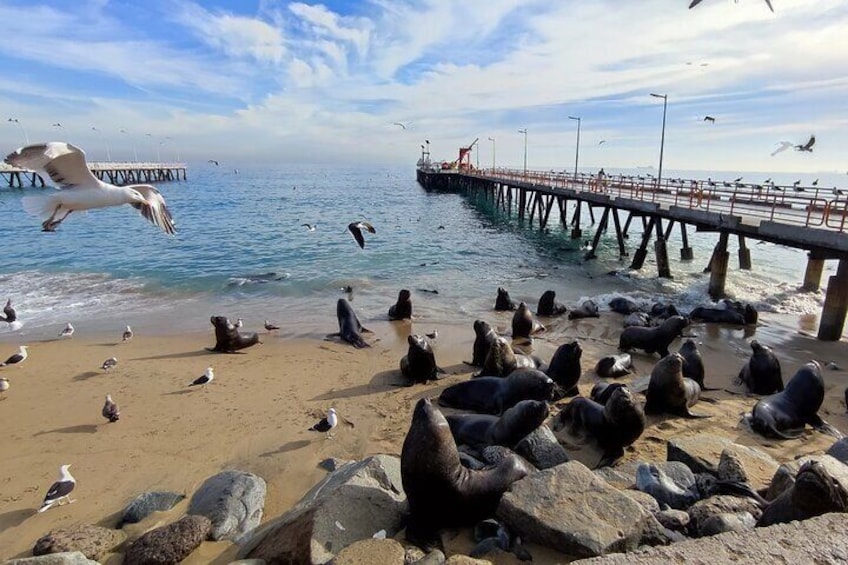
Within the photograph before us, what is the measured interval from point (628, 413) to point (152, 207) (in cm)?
700

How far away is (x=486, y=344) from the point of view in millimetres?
10562

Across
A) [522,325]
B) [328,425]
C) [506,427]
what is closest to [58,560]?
[328,425]

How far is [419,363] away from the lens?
9.66 m

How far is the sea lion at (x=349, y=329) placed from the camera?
40.5 feet

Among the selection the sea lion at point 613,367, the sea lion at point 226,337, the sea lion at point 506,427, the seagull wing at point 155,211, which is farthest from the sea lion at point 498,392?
the sea lion at point 226,337

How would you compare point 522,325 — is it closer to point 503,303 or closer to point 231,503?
point 503,303

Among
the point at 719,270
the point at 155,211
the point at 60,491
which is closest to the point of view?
the point at 60,491

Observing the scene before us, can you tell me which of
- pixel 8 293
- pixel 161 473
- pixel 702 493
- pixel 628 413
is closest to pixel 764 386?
pixel 628 413

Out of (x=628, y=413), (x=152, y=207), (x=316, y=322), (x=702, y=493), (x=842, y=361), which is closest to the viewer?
(x=702, y=493)

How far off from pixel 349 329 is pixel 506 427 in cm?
689

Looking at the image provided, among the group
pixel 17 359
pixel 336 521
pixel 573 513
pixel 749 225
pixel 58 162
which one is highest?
pixel 58 162

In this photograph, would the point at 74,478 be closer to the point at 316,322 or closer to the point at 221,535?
the point at 221,535

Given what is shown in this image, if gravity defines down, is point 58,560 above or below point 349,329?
above

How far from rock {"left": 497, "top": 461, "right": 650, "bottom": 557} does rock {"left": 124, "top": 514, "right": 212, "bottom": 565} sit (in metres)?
3.03
